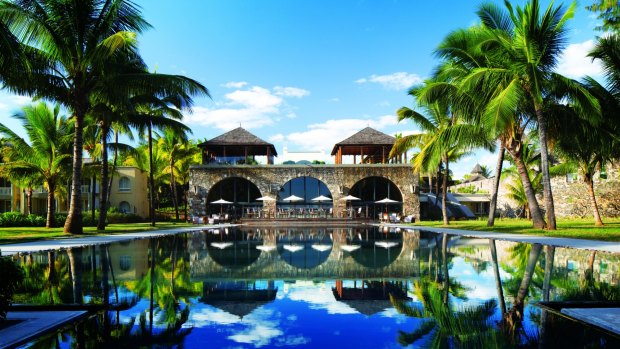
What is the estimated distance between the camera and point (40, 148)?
76.0 feet

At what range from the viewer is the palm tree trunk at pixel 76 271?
5.45 meters

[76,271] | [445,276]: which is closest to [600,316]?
[445,276]

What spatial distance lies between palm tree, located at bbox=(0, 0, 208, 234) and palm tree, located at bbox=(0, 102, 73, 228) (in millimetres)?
7674

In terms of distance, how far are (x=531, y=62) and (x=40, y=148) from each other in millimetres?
22862

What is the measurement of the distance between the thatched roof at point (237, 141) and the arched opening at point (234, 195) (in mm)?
3091

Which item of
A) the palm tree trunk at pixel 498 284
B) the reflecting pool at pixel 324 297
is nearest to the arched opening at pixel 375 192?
the palm tree trunk at pixel 498 284

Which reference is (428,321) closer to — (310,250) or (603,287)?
(603,287)

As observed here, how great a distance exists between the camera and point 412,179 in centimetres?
3158

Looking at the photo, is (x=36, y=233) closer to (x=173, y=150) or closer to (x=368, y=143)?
(x=173, y=150)

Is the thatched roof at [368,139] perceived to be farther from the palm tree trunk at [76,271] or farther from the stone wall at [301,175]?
the palm tree trunk at [76,271]

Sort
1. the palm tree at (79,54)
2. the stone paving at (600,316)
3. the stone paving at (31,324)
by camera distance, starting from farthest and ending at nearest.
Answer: the palm tree at (79,54)
the stone paving at (600,316)
the stone paving at (31,324)

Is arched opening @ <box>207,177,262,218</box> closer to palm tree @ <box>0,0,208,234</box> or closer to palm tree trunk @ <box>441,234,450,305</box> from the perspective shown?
palm tree @ <box>0,0,208,234</box>

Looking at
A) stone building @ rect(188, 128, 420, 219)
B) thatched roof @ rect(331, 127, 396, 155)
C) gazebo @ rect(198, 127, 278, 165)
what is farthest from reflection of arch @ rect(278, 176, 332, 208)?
thatched roof @ rect(331, 127, 396, 155)

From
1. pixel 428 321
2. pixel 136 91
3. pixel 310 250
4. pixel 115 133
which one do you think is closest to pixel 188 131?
pixel 115 133
